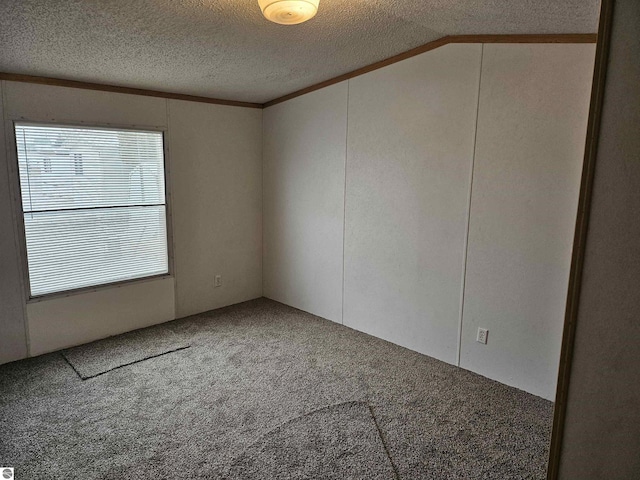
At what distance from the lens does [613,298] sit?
3.84 feet

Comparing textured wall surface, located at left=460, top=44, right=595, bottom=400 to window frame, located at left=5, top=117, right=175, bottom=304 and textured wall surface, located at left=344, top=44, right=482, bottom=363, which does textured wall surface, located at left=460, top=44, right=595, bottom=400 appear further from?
window frame, located at left=5, top=117, right=175, bottom=304

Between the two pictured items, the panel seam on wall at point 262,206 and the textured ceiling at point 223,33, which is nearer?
the textured ceiling at point 223,33

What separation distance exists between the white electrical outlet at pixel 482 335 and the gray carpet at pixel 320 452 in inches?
42.9

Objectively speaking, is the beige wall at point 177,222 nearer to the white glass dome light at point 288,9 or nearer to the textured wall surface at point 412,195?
the textured wall surface at point 412,195

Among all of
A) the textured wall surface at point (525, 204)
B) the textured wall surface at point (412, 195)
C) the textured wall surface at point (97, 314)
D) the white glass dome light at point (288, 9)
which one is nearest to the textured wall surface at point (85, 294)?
the textured wall surface at point (97, 314)

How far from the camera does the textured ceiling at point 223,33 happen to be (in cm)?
212

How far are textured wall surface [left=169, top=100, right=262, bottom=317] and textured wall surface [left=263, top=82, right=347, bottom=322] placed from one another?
0.63 ft

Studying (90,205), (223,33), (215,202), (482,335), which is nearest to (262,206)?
(215,202)

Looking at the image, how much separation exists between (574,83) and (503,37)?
22.4 inches

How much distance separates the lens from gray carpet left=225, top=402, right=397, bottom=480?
202 centimetres

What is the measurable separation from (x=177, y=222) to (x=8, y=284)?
1481 mm

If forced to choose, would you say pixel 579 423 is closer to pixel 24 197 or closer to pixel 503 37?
pixel 503 37

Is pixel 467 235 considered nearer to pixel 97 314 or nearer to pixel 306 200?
pixel 306 200

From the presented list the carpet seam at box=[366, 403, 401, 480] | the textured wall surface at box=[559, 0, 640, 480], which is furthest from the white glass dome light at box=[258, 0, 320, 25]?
the carpet seam at box=[366, 403, 401, 480]
